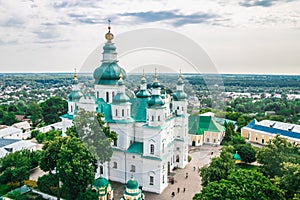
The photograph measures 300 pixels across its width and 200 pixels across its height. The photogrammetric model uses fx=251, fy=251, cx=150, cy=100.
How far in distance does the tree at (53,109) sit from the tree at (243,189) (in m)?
33.9

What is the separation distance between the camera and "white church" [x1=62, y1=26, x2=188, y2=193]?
61.9 ft

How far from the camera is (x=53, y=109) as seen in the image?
1671 inches

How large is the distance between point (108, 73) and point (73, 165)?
957 centimetres

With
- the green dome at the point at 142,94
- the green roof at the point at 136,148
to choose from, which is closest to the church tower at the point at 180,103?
the green dome at the point at 142,94

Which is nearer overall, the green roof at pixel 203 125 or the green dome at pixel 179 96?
the green dome at pixel 179 96

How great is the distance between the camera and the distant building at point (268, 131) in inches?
1220

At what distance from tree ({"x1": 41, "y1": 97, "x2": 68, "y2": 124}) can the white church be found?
2087 cm

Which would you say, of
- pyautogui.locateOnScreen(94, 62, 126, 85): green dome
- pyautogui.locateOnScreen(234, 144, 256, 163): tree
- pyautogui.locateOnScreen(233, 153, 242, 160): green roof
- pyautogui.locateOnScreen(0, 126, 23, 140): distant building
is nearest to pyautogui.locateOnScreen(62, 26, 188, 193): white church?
pyautogui.locateOnScreen(94, 62, 126, 85): green dome

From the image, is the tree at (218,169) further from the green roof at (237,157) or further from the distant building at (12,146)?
the distant building at (12,146)

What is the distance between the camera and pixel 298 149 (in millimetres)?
20047

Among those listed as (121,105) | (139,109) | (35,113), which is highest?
(121,105)

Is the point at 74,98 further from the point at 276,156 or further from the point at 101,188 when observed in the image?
the point at 276,156

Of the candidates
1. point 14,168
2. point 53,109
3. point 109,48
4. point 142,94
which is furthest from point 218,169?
point 53,109

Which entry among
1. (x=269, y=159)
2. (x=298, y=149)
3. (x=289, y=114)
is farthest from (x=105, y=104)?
(x=289, y=114)
